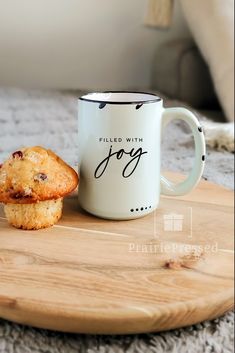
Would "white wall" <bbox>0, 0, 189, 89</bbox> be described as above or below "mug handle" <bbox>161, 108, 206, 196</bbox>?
above

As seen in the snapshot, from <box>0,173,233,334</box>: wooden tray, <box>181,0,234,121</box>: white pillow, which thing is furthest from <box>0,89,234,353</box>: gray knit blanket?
<box>181,0,234,121</box>: white pillow

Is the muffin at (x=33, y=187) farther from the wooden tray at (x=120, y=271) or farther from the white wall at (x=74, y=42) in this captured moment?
the white wall at (x=74, y=42)

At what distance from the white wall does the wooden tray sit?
1.79 ft

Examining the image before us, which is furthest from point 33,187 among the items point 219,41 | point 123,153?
point 219,41

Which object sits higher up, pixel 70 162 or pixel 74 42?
pixel 74 42

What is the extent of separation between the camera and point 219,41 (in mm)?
1040

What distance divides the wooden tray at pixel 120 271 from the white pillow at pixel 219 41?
0.58 metres

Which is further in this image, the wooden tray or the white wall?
the white wall

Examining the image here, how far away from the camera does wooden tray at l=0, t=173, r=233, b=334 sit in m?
0.31

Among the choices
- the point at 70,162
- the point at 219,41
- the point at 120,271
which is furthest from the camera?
the point at 219,41

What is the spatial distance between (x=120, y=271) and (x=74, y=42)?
0.87 metres

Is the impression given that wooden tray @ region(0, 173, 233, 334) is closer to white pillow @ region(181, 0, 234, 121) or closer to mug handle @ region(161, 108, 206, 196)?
mug handle @ region(161, 108, 206, 196)

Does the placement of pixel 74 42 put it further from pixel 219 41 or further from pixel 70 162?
pixel 70 162

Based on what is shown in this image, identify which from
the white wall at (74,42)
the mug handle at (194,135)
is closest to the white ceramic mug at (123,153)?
the mug handle at (194,135)
